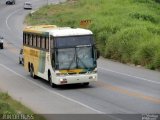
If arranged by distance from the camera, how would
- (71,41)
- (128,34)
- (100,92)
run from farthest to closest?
(128,34)
(71,41)
(100,92)

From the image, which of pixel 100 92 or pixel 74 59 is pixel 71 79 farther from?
pixel 100 92

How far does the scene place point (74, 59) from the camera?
2755cm

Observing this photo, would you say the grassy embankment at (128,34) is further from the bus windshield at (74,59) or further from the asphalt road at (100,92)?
the bus windshield at (74,59)

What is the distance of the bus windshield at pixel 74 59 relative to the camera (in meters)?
27.5

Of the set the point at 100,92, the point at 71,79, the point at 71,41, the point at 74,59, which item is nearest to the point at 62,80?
the point at 71,79

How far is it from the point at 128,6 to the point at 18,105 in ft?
174

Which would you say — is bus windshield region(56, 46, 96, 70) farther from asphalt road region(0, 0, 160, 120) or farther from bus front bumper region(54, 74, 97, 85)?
asphalt road region(0, 0, 160, 120)

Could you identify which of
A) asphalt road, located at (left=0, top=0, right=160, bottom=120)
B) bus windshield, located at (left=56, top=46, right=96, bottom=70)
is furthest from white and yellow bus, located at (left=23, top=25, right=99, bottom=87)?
asphalt road, located at (left=0, top=0, right=160, bottom=120)

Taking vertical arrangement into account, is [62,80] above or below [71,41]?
below

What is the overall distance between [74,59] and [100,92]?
231 cm

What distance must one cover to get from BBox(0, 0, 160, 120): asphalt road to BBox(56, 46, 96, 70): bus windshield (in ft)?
3.83

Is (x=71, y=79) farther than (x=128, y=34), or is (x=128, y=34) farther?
(x=128, y=34)

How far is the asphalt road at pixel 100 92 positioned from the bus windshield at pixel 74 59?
1.17 m

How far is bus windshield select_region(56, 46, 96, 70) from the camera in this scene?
1085 inches
